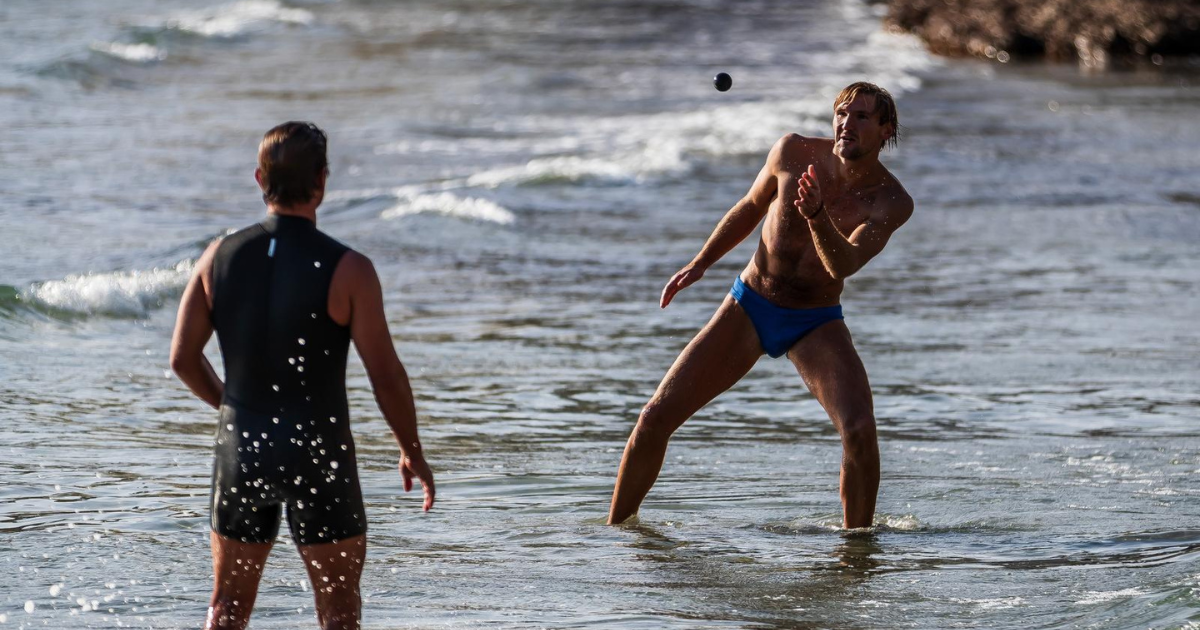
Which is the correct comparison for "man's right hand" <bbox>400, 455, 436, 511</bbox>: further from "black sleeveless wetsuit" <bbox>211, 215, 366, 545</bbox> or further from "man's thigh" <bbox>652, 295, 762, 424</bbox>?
"man's thigh" <bbox>652, 295, 762, 424</bbox>

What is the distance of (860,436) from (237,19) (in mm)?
37473

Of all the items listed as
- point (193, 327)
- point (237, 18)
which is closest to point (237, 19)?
point (237, 18)

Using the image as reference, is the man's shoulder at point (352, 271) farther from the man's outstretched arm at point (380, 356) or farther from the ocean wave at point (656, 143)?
the ocean wave at point (656, 143)

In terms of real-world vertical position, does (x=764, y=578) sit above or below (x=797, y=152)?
below

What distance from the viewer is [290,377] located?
452 centimetres

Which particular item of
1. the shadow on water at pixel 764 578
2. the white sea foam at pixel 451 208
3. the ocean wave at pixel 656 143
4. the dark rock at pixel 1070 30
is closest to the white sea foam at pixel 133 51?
the ocean wave at pixel 656 143

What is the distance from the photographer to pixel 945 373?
10180 millimetres

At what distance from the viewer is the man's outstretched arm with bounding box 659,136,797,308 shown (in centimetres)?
670

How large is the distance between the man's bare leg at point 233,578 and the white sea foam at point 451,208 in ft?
36.6

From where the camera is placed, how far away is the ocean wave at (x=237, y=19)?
3766cm

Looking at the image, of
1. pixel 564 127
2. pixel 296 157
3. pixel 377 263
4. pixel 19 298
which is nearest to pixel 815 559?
pixel 296 157

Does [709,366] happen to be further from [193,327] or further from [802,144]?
[193,327]

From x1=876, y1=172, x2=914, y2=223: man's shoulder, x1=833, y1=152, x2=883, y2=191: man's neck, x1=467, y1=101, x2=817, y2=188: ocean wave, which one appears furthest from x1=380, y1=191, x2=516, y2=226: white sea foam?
x1=876, y1=172, x2=914, y2=223: man's shoulder

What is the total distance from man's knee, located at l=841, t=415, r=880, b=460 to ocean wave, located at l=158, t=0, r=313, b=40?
105 feet
